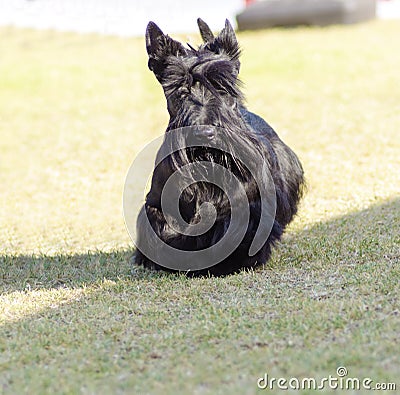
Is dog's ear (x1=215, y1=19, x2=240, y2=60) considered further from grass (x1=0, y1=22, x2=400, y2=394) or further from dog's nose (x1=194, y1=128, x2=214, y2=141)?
grass (x1=0, y1=22, x2=400, y2=394)

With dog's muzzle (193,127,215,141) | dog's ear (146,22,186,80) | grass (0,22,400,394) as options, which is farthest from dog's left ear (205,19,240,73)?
grass (0,22,400,394)

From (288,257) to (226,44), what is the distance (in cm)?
184

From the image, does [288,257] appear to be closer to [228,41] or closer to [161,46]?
[228,41]

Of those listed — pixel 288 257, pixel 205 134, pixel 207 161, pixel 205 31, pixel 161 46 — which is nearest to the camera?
pixel 205 134

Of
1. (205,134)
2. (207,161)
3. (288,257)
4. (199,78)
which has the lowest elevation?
(288,257)

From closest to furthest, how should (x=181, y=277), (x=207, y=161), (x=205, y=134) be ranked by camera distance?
1. (x=205, y=134)
2. (x=207, y=161)
3. (x=181, y=277)

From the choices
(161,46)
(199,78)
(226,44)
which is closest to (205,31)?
(226,44)

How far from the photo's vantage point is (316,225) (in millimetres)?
7277

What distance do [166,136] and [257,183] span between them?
76cm

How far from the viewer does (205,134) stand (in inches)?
199

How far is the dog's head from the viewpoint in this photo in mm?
5129

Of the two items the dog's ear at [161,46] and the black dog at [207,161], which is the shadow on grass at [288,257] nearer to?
the black dog at [207,161]

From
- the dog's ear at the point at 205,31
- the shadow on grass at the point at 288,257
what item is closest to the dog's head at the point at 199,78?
the dog's ear at the point at 205,31

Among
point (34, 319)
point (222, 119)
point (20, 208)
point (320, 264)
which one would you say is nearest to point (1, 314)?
point (34, 319)
